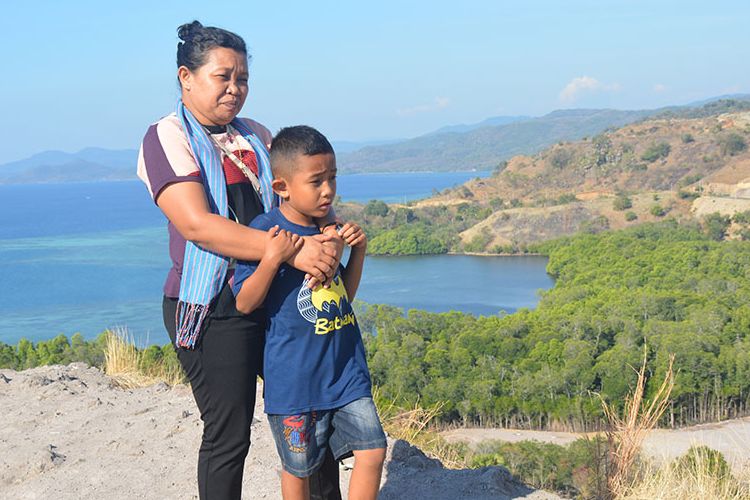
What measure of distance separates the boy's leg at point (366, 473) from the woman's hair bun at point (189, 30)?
1334mm

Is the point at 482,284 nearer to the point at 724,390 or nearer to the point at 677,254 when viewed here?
the point at 677,254

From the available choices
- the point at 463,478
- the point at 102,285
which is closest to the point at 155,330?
the point at 102,285

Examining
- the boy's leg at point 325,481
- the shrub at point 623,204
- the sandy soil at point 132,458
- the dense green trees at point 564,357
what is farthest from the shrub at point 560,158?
the boy's leg at point 325,481

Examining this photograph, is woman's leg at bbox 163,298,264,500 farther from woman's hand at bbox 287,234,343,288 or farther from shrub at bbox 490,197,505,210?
shrub at bbox 490,197,505,210

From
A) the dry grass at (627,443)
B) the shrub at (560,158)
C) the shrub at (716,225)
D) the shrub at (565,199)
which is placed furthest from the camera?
the shrub at (560,158)

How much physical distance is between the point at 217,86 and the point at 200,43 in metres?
0.14

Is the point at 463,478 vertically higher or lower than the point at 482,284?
higher

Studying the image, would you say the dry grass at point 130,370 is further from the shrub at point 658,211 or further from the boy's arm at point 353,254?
the shrub at point 658,211

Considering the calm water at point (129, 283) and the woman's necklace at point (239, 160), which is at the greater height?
the woman's necklace at point (239, 160)

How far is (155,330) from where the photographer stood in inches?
1355

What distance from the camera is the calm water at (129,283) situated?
38.8 meters

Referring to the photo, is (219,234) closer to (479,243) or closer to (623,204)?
(479,243)

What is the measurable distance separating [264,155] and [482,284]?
152 feet

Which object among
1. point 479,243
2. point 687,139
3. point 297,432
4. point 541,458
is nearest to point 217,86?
point 297,432
